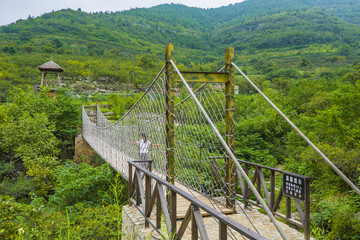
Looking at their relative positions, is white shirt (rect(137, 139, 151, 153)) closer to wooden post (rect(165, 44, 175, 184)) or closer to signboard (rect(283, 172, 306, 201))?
wooden post (rect(165, 44, 175, 184))

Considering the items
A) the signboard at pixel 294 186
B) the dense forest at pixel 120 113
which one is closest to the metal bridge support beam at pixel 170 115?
the dense forest at pixel 120 113

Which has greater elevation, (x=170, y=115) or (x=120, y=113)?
(x=170, y=115)

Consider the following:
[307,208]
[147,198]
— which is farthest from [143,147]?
[307,208]

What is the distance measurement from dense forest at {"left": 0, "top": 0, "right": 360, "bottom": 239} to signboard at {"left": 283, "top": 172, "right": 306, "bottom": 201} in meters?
0.29

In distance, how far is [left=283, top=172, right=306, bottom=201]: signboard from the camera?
206 cm

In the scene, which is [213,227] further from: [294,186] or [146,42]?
[146,42]

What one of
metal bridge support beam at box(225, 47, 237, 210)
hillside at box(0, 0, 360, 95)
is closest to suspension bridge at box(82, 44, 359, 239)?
metal bridge support beam at box(225, 47, 237, 210)

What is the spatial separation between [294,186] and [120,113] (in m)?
11.2

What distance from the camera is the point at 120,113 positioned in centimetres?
1273

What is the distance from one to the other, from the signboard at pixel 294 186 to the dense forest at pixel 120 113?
0.29 m

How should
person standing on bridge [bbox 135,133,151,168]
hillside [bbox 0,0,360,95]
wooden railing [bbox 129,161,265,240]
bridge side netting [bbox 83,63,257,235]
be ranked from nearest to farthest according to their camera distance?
wooden railing [bbox 129,161,265,240] → bridge side netting [bbox 83,63,257,235] → person standing on bridge [bbox 135,133,151,168] → hillside [bbox 0,0,360,95]

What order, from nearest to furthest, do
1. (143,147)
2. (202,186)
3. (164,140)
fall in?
(202,186) → (164,140) → (143,147)

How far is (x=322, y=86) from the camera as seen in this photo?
9789 millimetres

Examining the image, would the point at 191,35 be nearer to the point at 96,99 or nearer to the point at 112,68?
the point at 112,68
